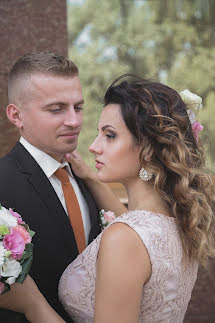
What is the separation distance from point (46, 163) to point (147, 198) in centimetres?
79

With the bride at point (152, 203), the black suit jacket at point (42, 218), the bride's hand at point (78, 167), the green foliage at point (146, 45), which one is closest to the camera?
the bride at point (152, 203)

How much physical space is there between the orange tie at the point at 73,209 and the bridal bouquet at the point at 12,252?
671mm

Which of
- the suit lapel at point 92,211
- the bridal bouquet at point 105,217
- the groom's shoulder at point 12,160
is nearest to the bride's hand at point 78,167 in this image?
the suit lapel at point 92,211

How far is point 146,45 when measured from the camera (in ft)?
18.7

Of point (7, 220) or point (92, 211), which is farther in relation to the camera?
point (92, 211)

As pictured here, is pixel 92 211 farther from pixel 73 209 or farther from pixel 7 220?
pixel 7 220

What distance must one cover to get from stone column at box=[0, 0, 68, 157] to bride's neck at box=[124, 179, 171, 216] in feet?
6.77

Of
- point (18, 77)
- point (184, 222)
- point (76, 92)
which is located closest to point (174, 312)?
point (184, 222)

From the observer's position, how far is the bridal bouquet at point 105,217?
3.09m

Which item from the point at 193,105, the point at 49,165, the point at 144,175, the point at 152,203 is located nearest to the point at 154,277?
the point at 152,203

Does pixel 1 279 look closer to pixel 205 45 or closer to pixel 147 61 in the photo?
pixel 147 61

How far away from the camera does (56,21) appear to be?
14.4ft

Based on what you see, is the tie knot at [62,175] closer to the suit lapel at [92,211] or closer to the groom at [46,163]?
the groom at [46,163]

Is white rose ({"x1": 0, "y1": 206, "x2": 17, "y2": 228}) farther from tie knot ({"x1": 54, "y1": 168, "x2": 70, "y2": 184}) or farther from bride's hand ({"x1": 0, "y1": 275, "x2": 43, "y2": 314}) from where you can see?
tie knot ({"x1": 54, "y1": 168, "x2": 70, "y2": 184})
